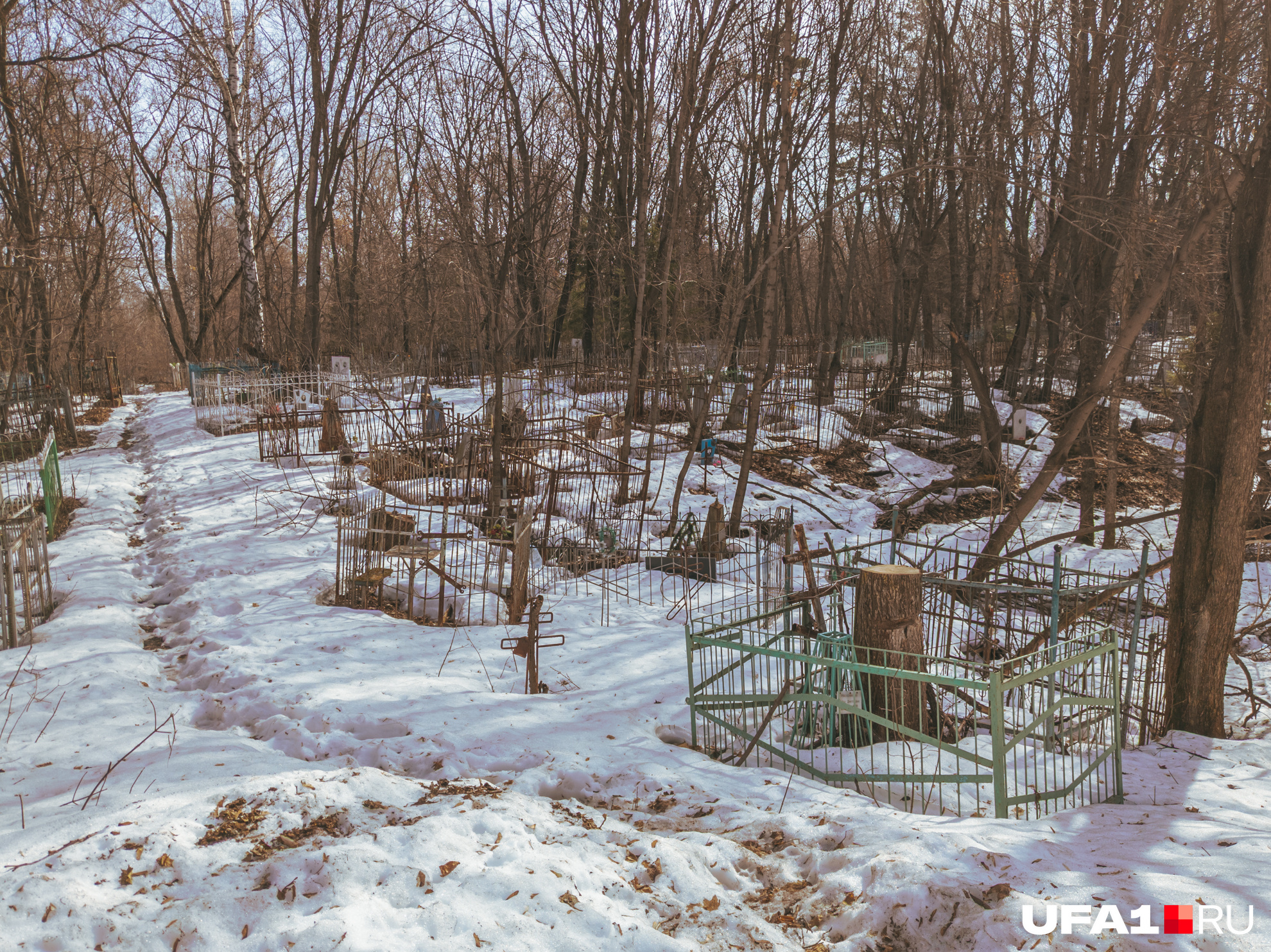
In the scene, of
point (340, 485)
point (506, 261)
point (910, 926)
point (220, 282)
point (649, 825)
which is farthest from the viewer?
point (220, 282)

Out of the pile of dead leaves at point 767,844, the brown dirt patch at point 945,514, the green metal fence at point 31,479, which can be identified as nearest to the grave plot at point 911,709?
the pile of dead leaves at point 767,844

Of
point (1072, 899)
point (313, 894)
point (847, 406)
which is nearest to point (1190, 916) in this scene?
point (1072, 899)

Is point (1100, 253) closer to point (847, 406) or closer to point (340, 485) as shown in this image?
point (847, 406)

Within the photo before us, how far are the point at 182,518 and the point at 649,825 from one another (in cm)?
1039

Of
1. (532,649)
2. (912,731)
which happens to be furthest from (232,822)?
(912,731)

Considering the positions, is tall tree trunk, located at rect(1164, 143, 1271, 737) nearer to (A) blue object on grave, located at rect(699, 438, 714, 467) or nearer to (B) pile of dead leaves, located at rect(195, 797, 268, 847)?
(B) pile of dead leaves, located at rect(195, 797, 268, 847)

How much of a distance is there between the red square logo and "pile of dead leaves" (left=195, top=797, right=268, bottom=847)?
4054mm

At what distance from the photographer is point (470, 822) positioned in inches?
161

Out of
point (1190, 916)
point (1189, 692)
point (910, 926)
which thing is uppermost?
point (1190, 916)

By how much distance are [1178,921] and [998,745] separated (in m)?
1.63

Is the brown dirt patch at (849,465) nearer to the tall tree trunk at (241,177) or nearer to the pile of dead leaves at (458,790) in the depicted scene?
the pile of dead leaves at (458,790)

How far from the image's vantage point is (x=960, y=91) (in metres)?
17.9

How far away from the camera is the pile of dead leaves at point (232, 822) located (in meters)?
3.84

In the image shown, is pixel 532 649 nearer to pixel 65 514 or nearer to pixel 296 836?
pixel 296 836
